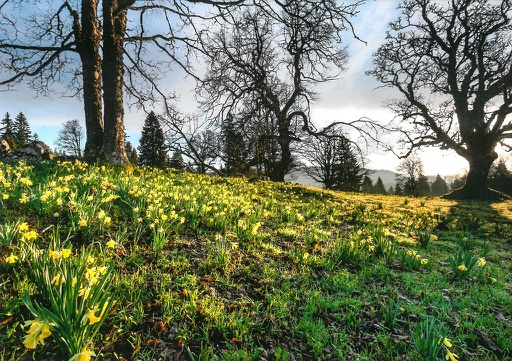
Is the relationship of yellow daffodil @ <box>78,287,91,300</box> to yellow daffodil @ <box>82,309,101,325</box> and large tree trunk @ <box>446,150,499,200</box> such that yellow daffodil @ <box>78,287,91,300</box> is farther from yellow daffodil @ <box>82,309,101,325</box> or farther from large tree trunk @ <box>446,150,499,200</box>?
large tree trunk @ <box>446,150,499,200</box>

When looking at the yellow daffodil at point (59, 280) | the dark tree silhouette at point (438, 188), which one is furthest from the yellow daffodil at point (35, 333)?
the dark tree silhouette at point (438, 188)

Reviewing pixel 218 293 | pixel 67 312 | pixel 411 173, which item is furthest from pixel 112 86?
pixel 411 173

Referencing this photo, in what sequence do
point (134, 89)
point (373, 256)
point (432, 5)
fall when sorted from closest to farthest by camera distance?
point (373, 256) < point (134, 89) < point (432, 5)

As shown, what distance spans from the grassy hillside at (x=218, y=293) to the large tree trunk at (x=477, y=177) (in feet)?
43.4

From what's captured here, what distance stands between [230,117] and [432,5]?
15.0 metres

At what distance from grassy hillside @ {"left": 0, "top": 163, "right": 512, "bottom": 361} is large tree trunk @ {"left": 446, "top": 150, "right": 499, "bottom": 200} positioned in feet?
43.4

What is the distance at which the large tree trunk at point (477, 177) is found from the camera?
1530 cm

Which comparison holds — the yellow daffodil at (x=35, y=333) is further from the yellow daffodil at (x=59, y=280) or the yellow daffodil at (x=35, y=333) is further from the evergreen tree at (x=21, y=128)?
the evergreen tree at (x=21, y=128)

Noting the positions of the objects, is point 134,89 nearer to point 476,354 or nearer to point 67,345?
point 67,345

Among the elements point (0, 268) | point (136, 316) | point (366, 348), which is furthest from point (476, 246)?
point (0, 268)

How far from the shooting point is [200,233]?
411cm

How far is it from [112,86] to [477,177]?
1957 cm

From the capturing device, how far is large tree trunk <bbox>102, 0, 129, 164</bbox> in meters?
7.94

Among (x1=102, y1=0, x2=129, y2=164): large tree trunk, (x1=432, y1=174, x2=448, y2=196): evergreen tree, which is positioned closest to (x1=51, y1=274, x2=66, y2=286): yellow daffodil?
(x1=102, y1=0, x2=129, y2=164): large tree trunk
